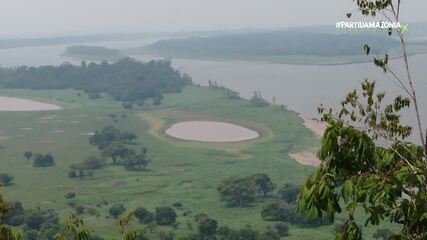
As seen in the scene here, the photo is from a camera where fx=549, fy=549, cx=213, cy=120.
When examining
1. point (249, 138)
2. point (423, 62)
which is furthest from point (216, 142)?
point (423, 62)

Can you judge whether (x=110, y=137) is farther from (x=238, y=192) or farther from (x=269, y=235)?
(x=269, y=235)

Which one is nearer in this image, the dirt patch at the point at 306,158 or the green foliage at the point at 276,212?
the green foliage at the point at 276,212

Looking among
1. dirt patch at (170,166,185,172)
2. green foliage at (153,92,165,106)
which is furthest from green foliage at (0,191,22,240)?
green foliage at (153,92,165,106)

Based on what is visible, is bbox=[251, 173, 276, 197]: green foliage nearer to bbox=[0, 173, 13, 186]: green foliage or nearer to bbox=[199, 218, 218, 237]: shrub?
bbox=[199, 218, 218, 237]: shrub

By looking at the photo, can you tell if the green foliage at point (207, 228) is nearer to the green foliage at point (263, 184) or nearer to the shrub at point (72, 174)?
the green foliage at point (263, 184)

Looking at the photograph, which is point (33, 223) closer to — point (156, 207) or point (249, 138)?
point (156, 207)

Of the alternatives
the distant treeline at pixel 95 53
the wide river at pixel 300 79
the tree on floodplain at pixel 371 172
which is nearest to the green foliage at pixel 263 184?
the wide river at pixel 300 79

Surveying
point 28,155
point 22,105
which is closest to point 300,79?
point 22,105
